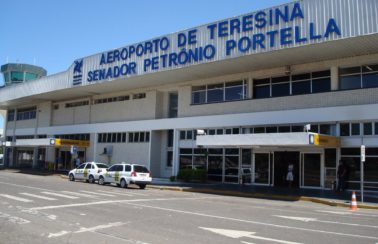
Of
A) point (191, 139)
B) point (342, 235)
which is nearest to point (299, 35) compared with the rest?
point (191, 139)

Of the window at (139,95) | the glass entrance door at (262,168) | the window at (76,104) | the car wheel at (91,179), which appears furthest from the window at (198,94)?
the window at (76,104)

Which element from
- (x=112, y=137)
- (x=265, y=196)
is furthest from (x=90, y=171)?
(x=265, y=196)

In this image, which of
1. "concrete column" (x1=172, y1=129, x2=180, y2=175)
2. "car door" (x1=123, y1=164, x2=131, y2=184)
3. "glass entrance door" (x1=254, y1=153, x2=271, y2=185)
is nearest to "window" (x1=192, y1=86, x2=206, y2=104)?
"concrete column" (x1=172, y1=129, x2=180, y2=175)

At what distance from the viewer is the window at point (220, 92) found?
3088 cm

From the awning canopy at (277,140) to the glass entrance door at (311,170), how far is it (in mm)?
2111

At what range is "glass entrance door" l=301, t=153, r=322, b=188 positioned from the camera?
26484 mm

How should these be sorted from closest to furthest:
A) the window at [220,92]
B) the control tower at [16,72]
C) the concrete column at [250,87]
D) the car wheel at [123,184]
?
the car wheel at [123,184], the concrete column at [250,87], the window at [220,92], the control tower at [16,72]

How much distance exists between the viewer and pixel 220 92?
3234 cm

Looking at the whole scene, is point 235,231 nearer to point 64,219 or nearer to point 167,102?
point 64,219

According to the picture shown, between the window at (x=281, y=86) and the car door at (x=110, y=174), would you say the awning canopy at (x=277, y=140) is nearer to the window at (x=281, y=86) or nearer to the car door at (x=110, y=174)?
the window at (x=281, y=86)

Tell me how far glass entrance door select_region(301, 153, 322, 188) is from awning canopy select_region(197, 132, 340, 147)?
2111 mm

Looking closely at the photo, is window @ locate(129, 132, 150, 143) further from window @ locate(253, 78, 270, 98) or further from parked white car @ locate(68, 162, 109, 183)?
window @ locate(253, 78, 270, 98)

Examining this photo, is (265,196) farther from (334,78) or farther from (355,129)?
(334,78)

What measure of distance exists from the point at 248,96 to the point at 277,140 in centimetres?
694
